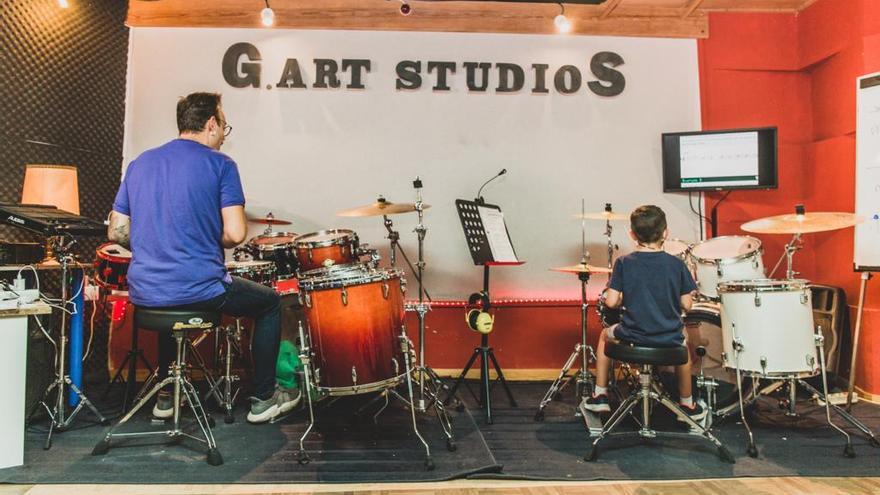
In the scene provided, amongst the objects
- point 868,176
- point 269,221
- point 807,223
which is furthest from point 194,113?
point 868,176

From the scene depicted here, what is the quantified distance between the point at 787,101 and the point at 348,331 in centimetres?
446

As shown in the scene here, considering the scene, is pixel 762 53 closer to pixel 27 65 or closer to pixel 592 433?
pixel 592 433

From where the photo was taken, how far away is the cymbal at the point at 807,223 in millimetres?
3518

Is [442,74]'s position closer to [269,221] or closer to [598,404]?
[269,221]

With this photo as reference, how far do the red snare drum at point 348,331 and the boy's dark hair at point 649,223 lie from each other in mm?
1418

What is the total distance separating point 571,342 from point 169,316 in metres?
3.29

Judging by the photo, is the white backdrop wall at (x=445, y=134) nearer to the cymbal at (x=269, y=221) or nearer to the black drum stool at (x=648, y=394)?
the cymbal at (x=269, y=221)

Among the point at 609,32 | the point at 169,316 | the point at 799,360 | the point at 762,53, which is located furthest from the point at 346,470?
the point at 762,53

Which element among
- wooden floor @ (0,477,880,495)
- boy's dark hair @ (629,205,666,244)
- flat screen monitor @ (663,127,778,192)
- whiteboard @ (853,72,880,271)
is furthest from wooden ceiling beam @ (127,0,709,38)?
wooden floor @ (0,477,880,495)

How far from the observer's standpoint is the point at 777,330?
3285 millimetres

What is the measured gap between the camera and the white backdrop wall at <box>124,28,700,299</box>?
16.8 feet

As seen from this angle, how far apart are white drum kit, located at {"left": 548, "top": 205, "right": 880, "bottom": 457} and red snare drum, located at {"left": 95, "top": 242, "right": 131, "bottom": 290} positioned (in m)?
2.89

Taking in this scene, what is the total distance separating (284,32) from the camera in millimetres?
5172

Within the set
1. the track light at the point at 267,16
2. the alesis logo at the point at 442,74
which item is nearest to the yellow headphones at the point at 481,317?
the alesis logo at the point at 442,74
